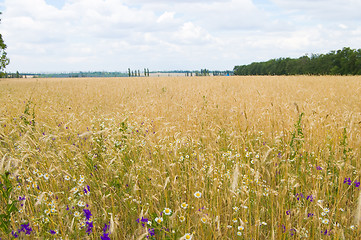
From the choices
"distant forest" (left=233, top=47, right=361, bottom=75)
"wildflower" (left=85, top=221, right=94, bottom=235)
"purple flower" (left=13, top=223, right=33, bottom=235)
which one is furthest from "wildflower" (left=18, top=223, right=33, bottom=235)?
"distant forest" (left=233, top=47, right=361, bottom=75)

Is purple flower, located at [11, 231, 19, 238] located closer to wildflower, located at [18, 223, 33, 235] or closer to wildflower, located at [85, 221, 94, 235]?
wildflower, located at [18, 223, 33, 235]

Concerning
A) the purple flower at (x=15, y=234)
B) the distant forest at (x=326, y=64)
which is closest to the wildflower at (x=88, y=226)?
the purple flower at (x=15, y=234)

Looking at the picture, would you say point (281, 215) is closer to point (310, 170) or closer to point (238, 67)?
point (310, 170)

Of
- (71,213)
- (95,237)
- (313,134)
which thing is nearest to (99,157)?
(71,213)

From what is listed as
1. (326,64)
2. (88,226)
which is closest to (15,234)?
(88,226)

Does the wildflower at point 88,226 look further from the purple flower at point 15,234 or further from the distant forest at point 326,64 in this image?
the distant forest at point 326,64

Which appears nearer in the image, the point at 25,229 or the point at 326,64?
the point at 25,229

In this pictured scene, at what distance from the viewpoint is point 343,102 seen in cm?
770

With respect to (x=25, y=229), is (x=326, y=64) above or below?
above

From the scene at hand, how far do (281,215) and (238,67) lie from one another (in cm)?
11404

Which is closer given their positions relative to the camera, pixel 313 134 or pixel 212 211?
pixel 212 211

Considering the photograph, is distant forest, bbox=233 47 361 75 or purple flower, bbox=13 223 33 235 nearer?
purple flower, bbox=13 223 33 235

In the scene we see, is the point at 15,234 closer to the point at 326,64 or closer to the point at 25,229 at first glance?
the point at 25,229

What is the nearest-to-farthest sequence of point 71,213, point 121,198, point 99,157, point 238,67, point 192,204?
point 71,213, point 192,204, point 121,198, point 99,157, point 238,67
